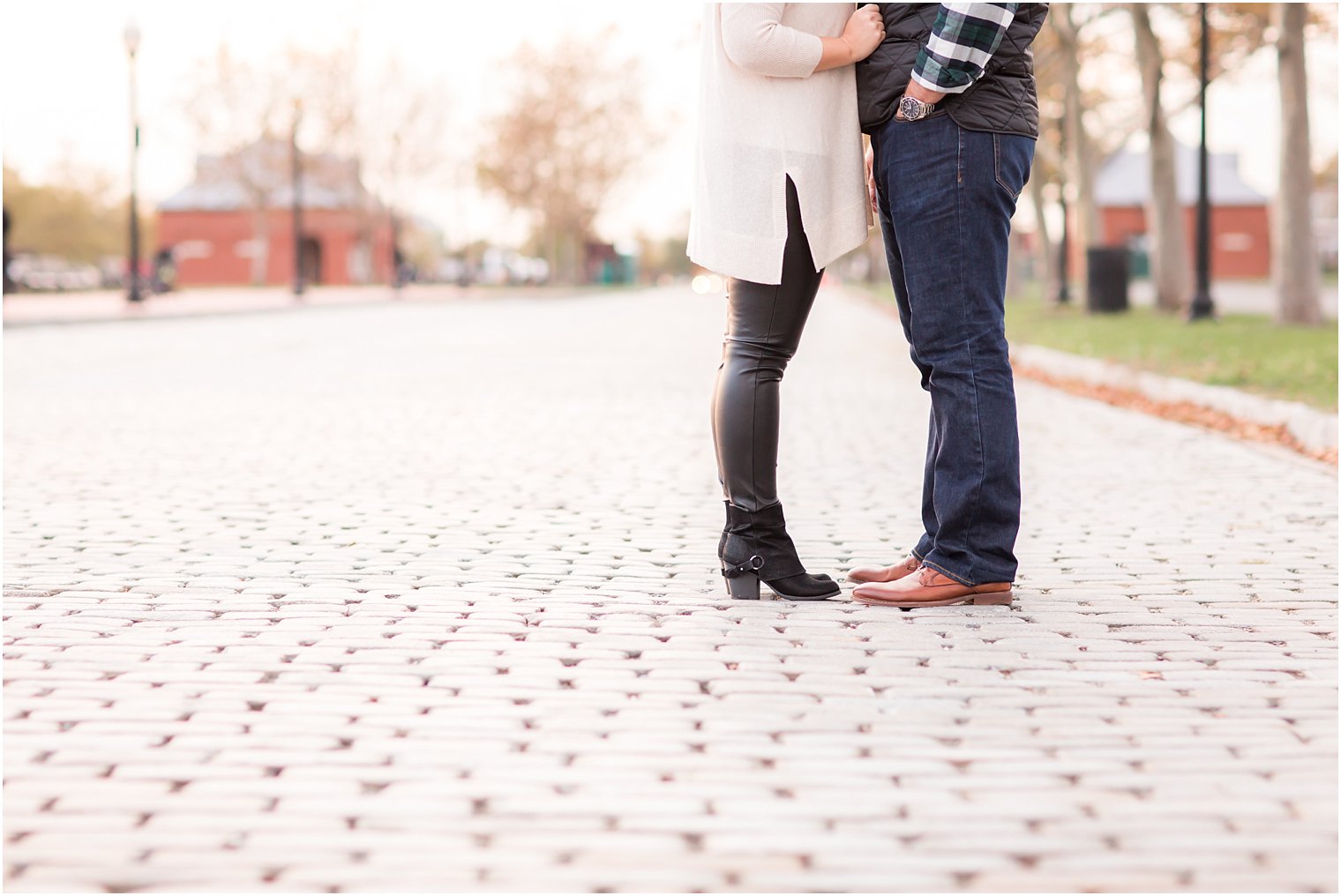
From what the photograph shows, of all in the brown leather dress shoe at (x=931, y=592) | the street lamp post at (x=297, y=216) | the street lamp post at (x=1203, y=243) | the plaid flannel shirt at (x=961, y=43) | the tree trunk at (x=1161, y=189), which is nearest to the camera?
the plaid flannel shirt at (x=961, y=43)

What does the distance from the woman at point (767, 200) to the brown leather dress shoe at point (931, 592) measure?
244mm

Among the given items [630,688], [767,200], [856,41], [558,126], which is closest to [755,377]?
[767,200]

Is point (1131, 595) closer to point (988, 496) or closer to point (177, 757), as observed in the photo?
point (988, 496)

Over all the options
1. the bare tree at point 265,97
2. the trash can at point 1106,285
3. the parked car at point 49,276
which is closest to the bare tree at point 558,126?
the bare tree at point 265,97

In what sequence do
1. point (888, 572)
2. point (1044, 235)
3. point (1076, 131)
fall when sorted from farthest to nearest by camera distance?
point (1044, 235), point (1076, 131), point (888, 572)

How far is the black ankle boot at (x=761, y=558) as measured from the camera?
13.8 feet

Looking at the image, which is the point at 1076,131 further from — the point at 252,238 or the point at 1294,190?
the point at 252,238

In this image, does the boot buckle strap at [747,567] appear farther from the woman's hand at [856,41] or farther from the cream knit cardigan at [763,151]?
the woman's hand at [856,41]

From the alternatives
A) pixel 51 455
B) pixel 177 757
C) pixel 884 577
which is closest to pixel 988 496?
pixel 884 577

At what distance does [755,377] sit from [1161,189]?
20084 mm

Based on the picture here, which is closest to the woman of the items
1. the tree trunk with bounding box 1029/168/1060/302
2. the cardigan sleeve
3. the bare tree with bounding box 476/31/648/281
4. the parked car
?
the cardigan sleeve

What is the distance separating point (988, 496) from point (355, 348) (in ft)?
49.6

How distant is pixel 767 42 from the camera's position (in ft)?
12.8

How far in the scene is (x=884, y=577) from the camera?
445 cm
